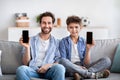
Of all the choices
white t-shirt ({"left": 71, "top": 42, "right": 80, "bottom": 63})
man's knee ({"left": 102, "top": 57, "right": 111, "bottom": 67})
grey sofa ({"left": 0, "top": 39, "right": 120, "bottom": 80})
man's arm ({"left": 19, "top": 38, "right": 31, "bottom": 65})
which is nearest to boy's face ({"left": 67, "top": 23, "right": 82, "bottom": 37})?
white t-shirt ({"left": 71, "top": 42, "right": 80, "bottom": 63})

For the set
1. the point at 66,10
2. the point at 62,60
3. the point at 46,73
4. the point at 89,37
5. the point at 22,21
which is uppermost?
the point at 66,10

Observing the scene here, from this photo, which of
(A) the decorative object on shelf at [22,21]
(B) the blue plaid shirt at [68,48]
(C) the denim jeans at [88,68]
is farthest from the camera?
(A) the decorative object on shelf at [22,21]

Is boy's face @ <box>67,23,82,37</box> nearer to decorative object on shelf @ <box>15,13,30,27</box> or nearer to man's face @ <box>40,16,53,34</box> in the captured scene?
man's face @ <box>40,16,53,34</box>

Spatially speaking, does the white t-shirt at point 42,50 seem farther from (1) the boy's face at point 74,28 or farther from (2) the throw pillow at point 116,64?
(2) the throw pillow at point 116,64

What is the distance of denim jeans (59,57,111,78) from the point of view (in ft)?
8.29

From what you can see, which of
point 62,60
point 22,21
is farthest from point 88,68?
point 22,21

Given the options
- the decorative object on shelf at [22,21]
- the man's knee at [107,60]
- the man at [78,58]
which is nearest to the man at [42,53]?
the man at [78,58]

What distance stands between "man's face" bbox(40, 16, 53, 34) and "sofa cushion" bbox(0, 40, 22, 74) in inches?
14.4

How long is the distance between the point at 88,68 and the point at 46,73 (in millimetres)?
476

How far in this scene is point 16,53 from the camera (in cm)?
280

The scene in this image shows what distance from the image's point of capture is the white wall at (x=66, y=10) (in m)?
5.09

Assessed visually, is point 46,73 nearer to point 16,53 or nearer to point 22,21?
point 16,53

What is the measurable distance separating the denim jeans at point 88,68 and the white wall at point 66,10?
256 cm

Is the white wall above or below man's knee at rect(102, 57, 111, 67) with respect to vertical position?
above
